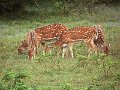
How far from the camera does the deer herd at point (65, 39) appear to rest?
15.6m

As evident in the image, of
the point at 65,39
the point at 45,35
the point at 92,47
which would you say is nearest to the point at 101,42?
the point at 92,47

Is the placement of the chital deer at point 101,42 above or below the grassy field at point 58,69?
above

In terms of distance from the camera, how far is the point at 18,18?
82.9 feet

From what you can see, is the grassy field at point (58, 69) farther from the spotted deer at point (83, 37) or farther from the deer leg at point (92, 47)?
the spotted deer at point (83, 37)

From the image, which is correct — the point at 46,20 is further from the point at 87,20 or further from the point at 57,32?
the point at 57,32

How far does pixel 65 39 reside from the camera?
15.9 metres

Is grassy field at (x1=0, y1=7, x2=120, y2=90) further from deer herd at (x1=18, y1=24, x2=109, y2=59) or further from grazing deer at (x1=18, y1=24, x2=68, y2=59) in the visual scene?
grazing deer at (x1=18, y1=24, x2=68, y2=59)

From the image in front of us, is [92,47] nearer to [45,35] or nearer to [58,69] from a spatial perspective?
[45,35]

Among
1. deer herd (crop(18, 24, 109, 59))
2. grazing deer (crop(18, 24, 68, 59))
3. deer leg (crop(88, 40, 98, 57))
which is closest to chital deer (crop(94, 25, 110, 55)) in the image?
deer herd (crop(18, 24, 109, 59))

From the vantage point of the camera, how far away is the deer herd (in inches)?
615

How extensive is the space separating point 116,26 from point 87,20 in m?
2.18

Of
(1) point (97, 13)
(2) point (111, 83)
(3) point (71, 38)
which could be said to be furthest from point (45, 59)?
(1) point (97, 13)

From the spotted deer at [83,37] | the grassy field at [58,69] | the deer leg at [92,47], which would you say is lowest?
the grassy field at [58,69]

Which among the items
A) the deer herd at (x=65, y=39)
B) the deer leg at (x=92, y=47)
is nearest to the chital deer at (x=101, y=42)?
the deer herd at (x=65, y=39)
